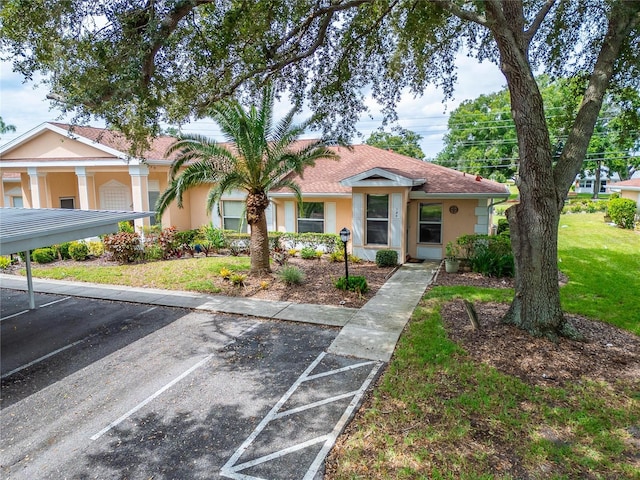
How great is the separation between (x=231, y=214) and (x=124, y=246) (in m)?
5.15

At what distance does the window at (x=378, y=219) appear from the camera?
15.2 m

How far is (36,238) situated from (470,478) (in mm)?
8095

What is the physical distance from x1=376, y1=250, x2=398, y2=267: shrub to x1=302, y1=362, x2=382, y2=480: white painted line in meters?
8.41

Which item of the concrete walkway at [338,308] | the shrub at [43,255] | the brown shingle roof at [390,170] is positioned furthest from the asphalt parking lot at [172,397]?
the brown shingle roof at [390,170]

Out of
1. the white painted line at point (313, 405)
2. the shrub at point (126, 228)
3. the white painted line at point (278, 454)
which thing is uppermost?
the shrub at point (126, 228)

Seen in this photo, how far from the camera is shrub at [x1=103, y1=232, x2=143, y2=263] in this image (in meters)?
15.7

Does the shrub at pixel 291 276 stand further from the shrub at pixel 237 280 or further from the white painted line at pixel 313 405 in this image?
the white painted line at pixel 313 405

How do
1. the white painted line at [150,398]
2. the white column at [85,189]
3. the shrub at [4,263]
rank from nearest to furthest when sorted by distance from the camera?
1. the white painted line at [150,398]
2. the shrub at [4,263]
3. the white column at [85,189]

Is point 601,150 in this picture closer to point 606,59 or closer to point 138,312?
point 606,59

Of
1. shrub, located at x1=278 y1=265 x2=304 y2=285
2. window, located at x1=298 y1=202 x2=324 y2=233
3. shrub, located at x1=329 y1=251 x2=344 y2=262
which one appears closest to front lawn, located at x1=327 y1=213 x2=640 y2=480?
shrub, located at x1=278 y1=265 x2=304 y2=285

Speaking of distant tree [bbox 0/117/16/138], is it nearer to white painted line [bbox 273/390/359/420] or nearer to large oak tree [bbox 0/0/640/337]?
large oak tree [bbox 0/0/640/337]

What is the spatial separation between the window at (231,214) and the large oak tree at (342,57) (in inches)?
337

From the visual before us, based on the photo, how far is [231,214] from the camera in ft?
62.6

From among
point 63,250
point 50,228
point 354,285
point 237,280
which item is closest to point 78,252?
point 63,250
